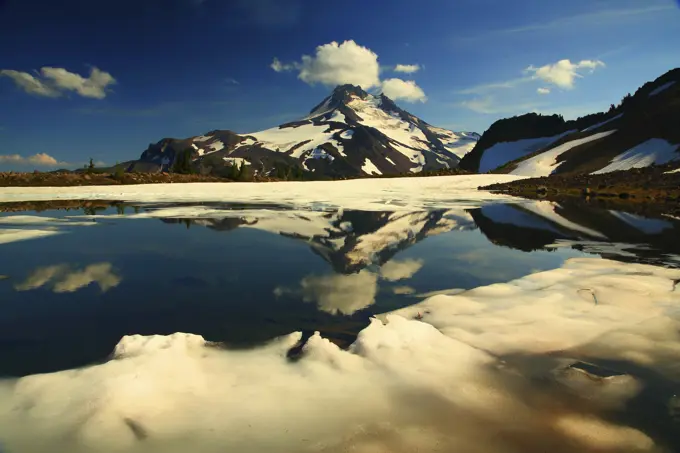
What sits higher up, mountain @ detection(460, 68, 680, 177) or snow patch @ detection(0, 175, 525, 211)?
mountain @ detection(460, 68, 680, 177)

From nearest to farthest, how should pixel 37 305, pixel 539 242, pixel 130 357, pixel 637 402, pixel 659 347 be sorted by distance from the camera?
1. pixel 637 402
2. pixel 130 357
3. pixel 659 347
4. pixel 37 305
5. pixel 539 242

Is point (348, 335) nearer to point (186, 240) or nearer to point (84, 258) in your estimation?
point (84, 258)

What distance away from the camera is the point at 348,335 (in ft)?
20.5

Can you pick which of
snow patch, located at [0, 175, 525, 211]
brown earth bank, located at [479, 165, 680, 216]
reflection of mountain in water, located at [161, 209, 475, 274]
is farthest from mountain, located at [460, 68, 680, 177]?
reflection of mountain in water, located at [161, 209, 475, 274]

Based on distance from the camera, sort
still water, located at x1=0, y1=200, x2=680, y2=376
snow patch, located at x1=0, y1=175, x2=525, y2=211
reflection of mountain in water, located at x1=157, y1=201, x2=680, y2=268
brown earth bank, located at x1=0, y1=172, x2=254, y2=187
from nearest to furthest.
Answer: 1. still water, located at x1=0, y1=200, x2=680, y2=376
2. reflection of mountain in water, located at x1=157, y1=201, x2=680, y2=268
3. snow patch, located at x1=0, y1=175, x2=525, y2=211
4. brown earth bank, located at x1=0, y1=172, x2=254, y2=187

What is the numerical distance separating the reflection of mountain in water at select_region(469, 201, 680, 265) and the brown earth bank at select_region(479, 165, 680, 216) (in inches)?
431

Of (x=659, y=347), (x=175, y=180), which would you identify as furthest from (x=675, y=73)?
(x=659, y=347)

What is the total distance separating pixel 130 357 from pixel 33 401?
1.12 meters

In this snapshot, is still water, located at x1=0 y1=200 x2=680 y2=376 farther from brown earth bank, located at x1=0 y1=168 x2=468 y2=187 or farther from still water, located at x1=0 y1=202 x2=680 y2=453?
brown earth bank, located at x1=0 y1=168 x2=468 y2=187

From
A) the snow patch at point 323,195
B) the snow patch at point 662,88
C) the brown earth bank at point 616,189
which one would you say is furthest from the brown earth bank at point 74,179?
the snow patch at point 662,88

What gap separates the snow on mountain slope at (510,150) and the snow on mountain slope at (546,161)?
45.5 m

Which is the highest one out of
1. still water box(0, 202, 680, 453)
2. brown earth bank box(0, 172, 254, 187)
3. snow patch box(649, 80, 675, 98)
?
snow patch box(649, 80, 675, 98)

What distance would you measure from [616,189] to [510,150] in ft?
404

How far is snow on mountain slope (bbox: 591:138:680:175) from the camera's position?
228 ft
